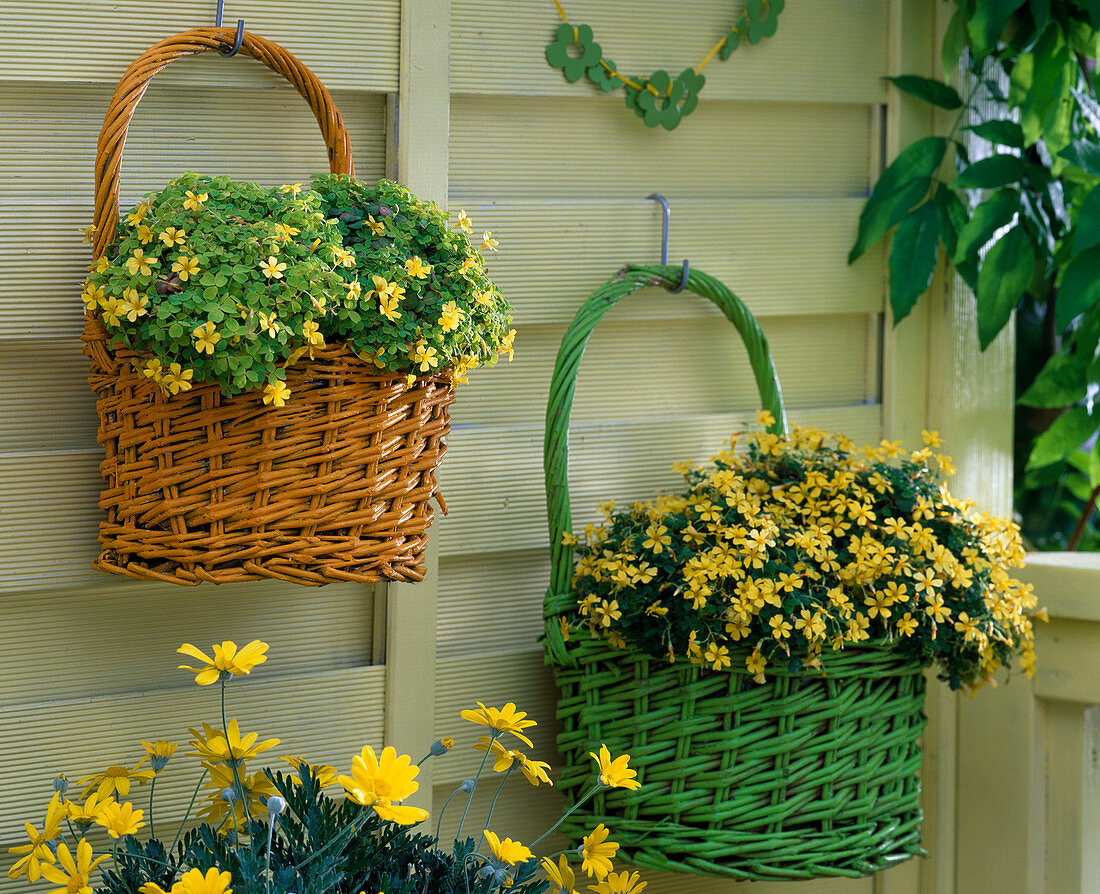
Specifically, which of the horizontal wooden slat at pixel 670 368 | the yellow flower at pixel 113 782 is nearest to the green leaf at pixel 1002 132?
the horizontal wooden slat at pixel 670 368

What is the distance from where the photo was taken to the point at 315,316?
0.85 metres

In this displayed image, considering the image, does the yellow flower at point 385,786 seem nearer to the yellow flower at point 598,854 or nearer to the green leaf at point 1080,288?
the yellow flower at point 598,854

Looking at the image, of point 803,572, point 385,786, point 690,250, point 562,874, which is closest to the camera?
point 385,786

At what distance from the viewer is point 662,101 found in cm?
131

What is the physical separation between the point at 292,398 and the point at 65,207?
346 millimetres

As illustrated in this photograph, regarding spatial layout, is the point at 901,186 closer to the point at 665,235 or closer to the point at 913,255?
the point at 913,255

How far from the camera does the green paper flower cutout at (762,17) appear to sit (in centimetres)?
134

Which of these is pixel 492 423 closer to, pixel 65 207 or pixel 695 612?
pixel 695 612

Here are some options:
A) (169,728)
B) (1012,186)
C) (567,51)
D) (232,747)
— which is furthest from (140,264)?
(1012,186)

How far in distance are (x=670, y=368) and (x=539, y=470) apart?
223 millimetres

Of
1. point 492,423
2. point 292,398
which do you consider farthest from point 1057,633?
point 292,398

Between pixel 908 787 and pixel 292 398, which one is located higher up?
pixel 292 398

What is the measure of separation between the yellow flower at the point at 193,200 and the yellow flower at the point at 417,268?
0.55ft

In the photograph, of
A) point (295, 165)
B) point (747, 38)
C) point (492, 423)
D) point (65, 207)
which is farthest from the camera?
point (747, 38)
